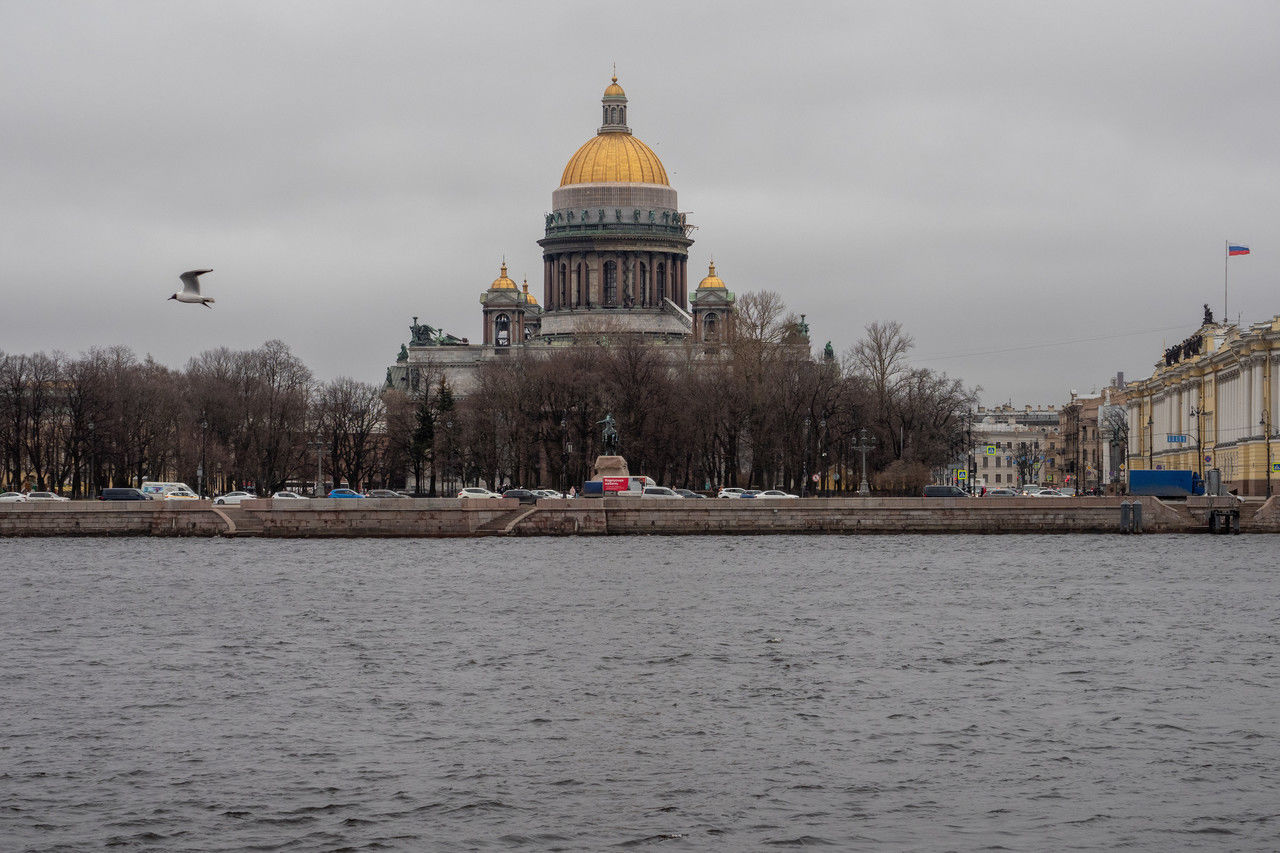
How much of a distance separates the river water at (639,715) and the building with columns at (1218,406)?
133ft

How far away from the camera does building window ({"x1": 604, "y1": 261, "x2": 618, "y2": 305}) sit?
131 m

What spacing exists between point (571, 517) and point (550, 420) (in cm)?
2242

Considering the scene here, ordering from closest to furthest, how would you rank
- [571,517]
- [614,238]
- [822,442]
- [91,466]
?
[571,517] → [822,442] → [91,466] → [614,238]

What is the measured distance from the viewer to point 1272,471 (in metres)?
82.3

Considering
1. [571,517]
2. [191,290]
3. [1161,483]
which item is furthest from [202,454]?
[191,290]

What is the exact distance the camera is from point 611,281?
432ft

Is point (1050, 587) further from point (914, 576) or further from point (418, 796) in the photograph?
point (418, 796)

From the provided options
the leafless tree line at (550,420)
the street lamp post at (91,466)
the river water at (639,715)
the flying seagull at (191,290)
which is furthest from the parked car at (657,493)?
the flying seagull at (191,290)

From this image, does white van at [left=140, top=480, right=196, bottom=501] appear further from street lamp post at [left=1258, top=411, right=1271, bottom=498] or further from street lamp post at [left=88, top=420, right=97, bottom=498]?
street lamp post at [left=1258, top=411, right=1271, bottom=498]

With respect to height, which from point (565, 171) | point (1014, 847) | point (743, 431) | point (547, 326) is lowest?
point (1014, 847)

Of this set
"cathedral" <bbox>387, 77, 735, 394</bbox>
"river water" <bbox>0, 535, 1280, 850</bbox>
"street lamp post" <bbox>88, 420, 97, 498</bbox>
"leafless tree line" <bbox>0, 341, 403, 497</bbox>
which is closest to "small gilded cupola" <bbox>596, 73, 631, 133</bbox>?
"cathedral" <bbox>387, 77, 735, 394</bbox>

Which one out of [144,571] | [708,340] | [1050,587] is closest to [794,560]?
[1050,587]

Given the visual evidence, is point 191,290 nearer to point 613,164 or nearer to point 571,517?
point 571,517

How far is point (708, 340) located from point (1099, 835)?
8430cm
